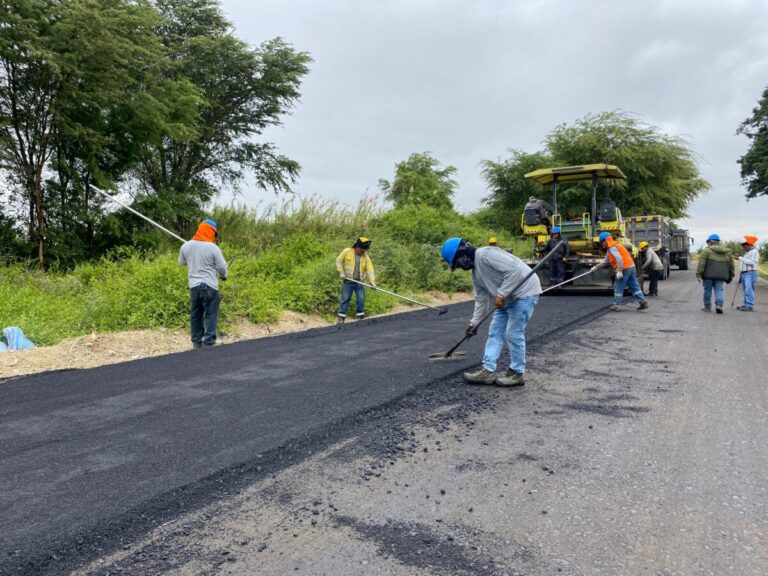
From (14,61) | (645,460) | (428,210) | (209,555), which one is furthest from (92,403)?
(428,210)

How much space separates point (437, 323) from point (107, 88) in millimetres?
11353

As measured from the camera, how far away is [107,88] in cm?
1433

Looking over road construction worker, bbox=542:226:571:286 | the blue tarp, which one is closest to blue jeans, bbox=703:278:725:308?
road construction worker, bbox=542:226:571:286

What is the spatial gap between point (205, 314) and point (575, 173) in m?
10.0

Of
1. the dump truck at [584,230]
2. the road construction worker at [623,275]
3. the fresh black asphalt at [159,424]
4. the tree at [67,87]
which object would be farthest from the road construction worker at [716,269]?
the tree at [67,87]

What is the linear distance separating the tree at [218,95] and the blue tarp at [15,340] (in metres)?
12.0

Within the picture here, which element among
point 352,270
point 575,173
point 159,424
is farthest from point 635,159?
point 159,424

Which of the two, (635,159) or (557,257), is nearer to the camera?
(557,257)

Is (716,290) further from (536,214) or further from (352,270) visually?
(352,270)

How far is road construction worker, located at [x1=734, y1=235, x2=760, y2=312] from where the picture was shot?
425 inches

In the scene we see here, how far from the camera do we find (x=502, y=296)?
5059 millimetres

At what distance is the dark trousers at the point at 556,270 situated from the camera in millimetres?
13391

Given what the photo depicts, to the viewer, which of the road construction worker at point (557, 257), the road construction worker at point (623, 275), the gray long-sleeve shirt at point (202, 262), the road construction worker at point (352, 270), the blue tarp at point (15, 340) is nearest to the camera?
the blue tarp at point (15, 340)

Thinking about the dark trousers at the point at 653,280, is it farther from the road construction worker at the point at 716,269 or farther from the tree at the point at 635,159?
the tree at the point at 635,159
